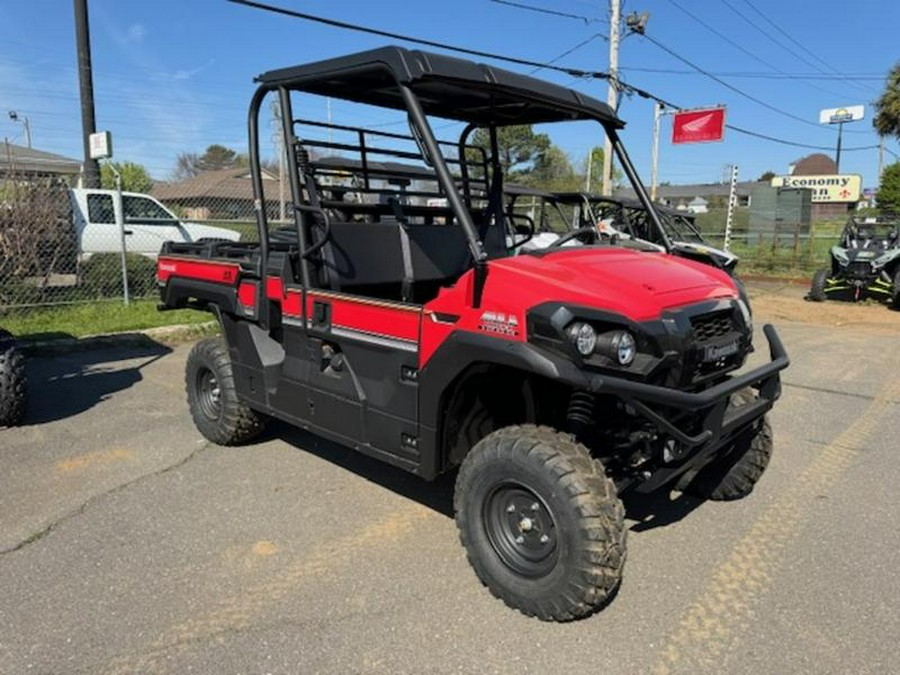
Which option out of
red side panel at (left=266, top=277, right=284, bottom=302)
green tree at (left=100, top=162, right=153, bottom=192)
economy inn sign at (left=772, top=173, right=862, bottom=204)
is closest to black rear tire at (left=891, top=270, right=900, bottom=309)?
red side panel at (left=266, top=277, right=284, bottom=302)

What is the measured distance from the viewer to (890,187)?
43.2 meters

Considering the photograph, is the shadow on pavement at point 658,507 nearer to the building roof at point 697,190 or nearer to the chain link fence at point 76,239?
the chain link fence at point 76,239

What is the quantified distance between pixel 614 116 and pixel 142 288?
28.1 feet

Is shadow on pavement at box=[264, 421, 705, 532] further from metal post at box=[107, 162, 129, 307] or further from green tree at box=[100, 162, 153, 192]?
green tree at box=[100, 162, 153, 192]

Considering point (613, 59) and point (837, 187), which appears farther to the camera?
point (837, 187)

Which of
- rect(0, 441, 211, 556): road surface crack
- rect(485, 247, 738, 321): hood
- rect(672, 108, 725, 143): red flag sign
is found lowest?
rect(0, 441, 211, 556): road surface crack

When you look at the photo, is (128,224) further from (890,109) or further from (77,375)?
(890,109)

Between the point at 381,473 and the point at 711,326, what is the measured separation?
2261 mm

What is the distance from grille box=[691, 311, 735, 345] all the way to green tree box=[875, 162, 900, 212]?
4569 centimetres

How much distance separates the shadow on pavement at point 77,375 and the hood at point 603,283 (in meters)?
4.16

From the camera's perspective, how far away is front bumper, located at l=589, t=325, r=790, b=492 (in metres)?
2.58

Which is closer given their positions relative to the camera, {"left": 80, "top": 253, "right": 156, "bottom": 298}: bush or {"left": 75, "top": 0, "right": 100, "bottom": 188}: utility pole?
{"left": 80, "top": 253, "right": 156, "bottom": 298}: bush

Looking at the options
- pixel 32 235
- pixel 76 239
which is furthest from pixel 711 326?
pixel 76 239

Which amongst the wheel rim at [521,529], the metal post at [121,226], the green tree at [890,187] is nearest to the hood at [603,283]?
the wheel rim at [521,529]
